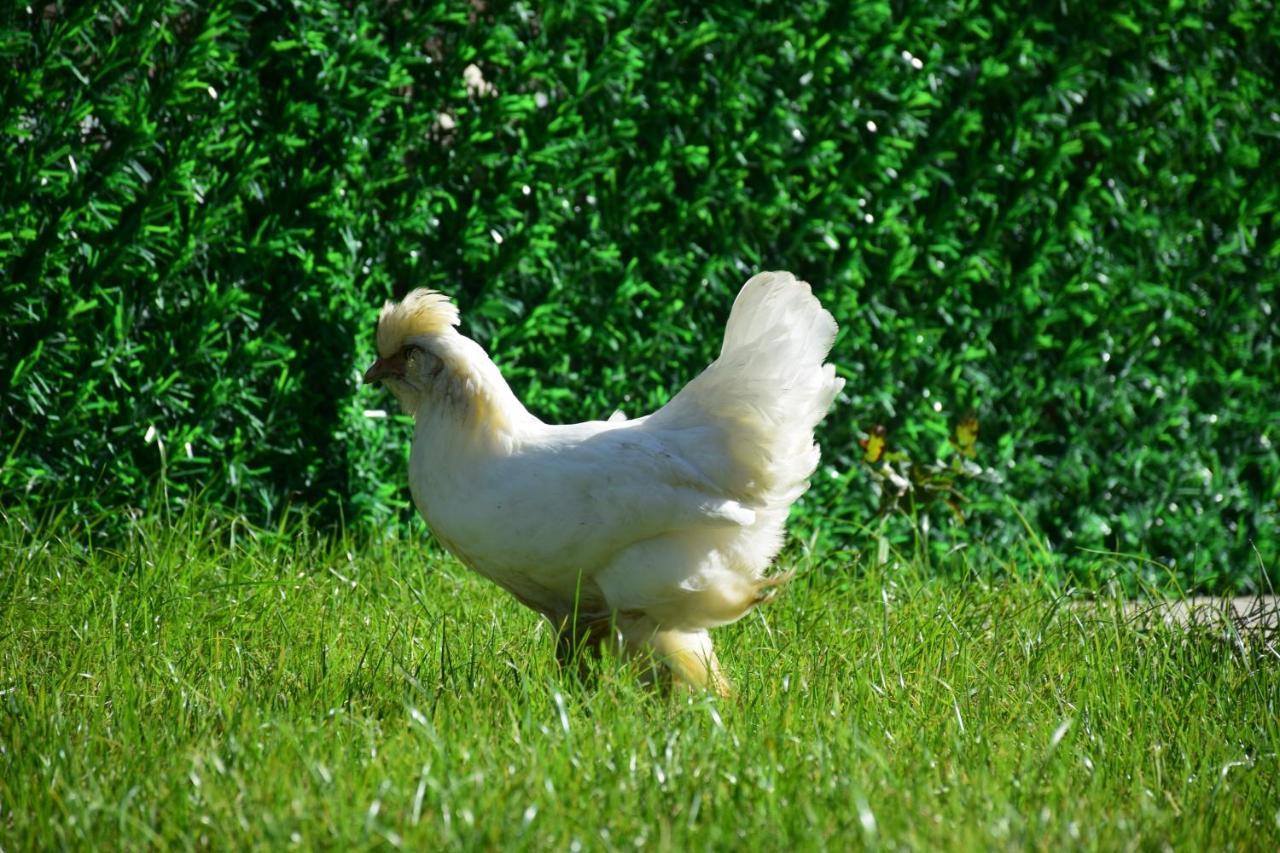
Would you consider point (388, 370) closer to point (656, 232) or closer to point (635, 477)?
point (635, 477)

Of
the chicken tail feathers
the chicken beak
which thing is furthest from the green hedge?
the chicken tail feathers

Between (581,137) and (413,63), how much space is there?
24.7 inches

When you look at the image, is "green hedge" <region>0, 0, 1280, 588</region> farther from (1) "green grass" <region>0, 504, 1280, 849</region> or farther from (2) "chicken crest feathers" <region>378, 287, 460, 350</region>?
(2) "chicken crest feathers" <region>378, 287, 460, 350</region>

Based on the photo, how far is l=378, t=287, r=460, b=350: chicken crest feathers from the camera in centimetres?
362

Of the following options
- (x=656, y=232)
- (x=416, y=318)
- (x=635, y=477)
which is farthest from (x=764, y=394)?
(x=656, y=232)

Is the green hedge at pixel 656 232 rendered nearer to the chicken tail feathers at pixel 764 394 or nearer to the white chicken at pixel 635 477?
the white chicken at pixel 635 477

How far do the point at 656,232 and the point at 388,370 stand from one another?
1790 mm

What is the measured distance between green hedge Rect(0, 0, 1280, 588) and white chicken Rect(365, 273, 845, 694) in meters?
1.25

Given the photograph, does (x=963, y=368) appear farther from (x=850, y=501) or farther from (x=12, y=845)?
(x=12, y=845)

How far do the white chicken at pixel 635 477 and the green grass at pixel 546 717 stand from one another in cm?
20

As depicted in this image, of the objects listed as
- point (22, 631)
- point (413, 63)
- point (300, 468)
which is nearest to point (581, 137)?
point (413, 63)

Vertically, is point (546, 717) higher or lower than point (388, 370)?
lower

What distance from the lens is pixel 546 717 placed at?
3.19 metres

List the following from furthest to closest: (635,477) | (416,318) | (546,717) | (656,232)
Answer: (656,232) < (416,318) < (635,477) < (546,717)
